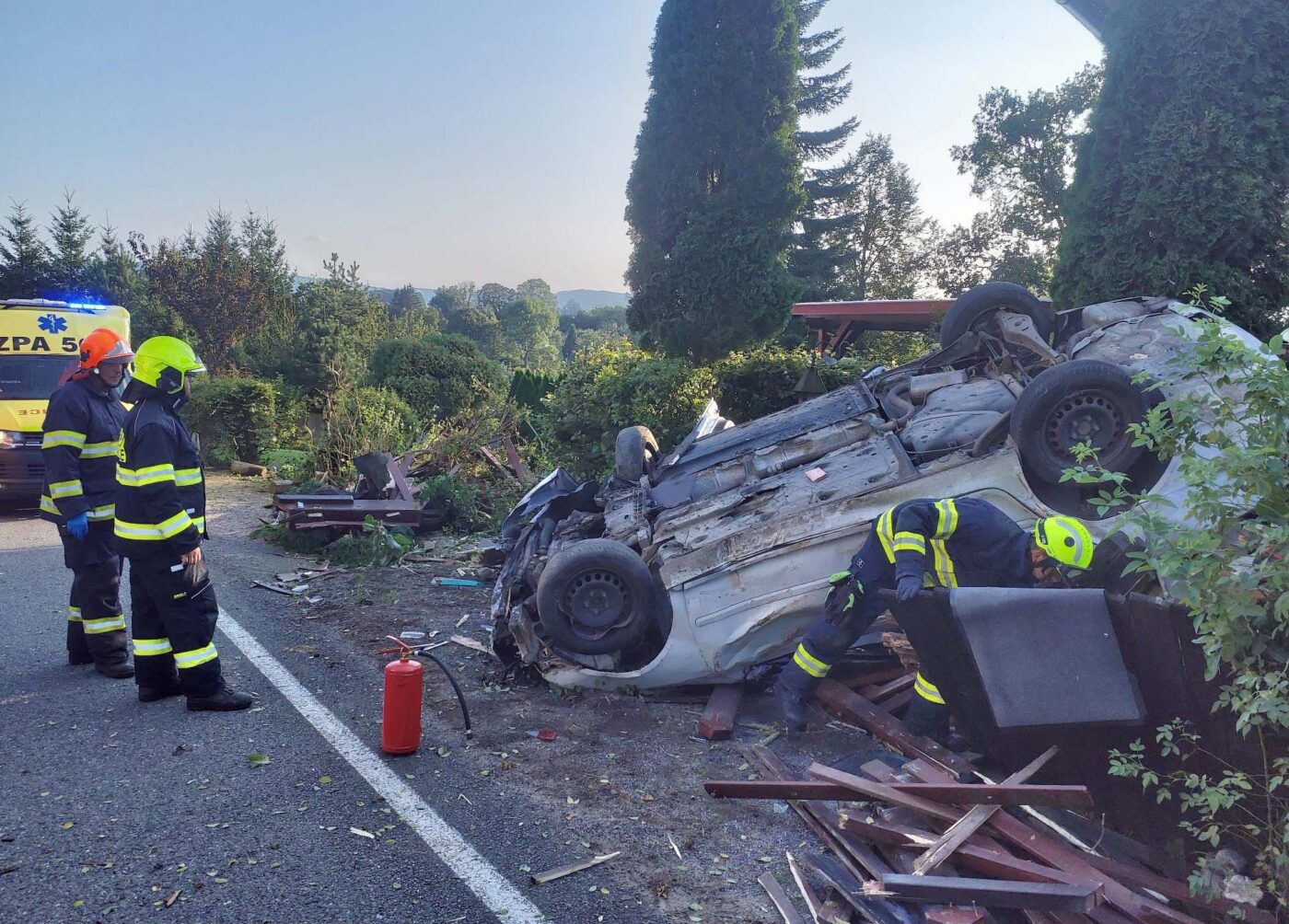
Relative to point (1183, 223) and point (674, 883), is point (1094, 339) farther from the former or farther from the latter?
point (674, 883)

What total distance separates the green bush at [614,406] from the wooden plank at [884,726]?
5.01 metres

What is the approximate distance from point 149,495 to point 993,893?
4.25m

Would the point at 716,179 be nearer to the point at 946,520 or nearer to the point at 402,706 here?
the point at 946,520

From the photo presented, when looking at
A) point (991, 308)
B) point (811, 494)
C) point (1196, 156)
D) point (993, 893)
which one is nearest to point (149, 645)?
point (811, 494)

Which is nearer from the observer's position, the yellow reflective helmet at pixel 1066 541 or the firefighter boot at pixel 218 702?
the yellow reflective helmet at pixel 1066 541

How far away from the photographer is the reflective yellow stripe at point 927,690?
417 centimetres

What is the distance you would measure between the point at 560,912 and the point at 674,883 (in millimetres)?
462

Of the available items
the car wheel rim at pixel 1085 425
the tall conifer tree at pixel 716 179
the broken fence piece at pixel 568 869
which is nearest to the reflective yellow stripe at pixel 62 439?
the broken fence piece at pixel 568 869

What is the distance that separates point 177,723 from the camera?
4.44 m

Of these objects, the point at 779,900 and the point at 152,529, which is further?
the point at 152,529

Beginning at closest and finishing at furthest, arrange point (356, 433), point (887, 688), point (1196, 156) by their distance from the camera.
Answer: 1. point (887, 688)
2. point (1196, 156)
3. point (356, 433)

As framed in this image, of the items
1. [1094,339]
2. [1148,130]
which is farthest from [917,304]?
[1094,339]

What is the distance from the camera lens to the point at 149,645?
4.62 metres

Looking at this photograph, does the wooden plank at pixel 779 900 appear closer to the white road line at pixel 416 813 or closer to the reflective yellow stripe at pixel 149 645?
the white road line at pixel 416 813
